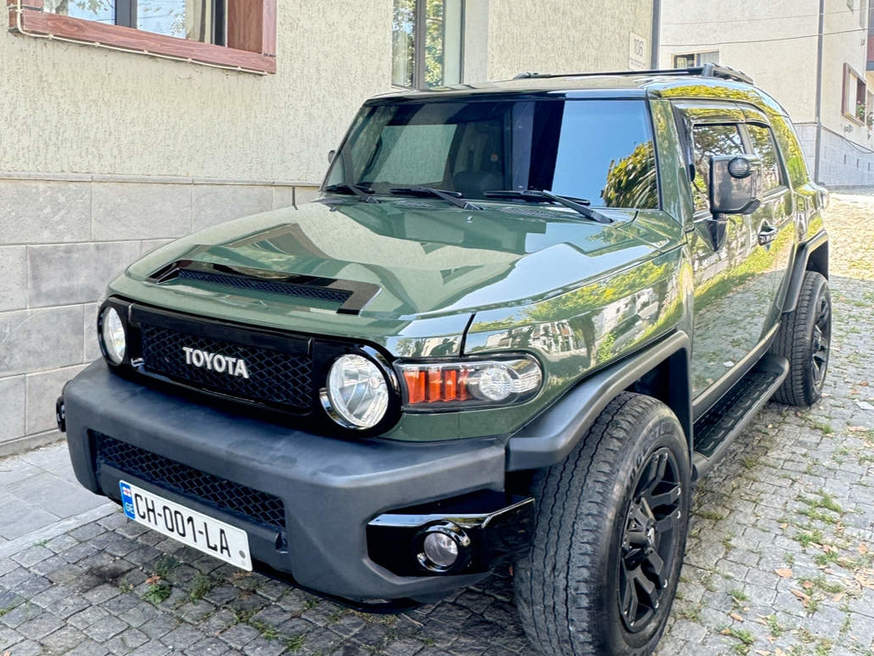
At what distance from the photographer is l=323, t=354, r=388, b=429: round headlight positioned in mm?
2252

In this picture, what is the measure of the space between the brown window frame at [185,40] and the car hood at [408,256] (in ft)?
6.01

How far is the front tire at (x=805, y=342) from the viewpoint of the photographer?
194 inches

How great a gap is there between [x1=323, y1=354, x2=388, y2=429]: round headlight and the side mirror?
1.68m

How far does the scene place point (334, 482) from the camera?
6.97 feet

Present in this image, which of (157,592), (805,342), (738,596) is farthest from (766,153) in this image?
(157,592)

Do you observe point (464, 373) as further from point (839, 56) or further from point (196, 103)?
point (839, 56)

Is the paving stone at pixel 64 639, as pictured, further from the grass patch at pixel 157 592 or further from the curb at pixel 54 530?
the curb at pixel 54 530

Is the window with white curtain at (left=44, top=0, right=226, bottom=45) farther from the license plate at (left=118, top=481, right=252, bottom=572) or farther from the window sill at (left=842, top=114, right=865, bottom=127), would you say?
the window sill at (left=842, top=114, right=865, bottom=127)

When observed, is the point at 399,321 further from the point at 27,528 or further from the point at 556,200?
the point at 27,528

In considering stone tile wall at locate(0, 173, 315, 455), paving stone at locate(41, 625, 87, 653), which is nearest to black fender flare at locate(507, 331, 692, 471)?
paving stone at locate(41, 625, 87, 653)

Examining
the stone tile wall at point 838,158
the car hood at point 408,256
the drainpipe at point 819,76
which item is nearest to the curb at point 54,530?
the car hood at point 408,256

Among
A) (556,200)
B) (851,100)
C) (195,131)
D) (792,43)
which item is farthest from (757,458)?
(851,100)

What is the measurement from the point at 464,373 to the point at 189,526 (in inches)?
37.7

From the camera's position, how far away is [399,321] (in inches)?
87.9
